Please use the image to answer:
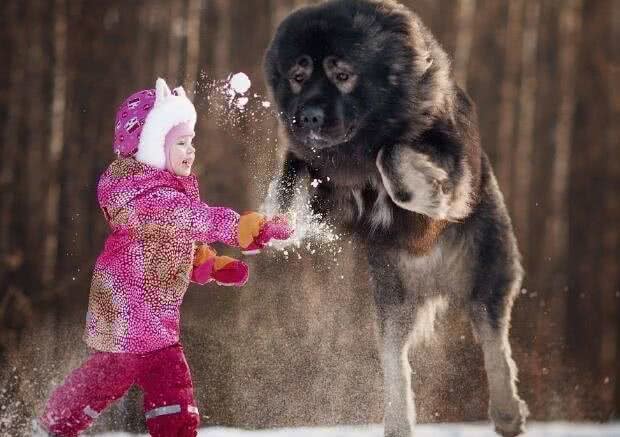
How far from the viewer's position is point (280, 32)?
2.76 metres

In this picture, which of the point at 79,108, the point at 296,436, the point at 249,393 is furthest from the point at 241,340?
the point at 79,108

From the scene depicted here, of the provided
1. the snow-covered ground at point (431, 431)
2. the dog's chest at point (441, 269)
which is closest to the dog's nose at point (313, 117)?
the dog's chest at point (441, 269)

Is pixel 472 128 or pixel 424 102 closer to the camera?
pixel 424 102

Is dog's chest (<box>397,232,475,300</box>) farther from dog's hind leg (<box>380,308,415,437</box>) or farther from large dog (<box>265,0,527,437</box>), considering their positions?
dog's hind leg (<box>380,308,415,437</box>)

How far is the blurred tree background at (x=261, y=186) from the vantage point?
3256 millimetres

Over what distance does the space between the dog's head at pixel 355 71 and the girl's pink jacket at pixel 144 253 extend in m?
0.50

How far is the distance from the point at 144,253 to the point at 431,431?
1530 millimetres

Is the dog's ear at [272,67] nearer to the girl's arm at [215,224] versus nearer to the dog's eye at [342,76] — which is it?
the dog's eye at [342,76]

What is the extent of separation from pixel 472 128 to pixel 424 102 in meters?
0.28

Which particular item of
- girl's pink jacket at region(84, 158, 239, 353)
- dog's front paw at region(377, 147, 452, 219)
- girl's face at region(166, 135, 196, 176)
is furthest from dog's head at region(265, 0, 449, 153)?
girl's pink jacket at region(84, 158, 239, 353)

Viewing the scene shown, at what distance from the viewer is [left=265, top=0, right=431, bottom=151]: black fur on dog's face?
8.50 ft

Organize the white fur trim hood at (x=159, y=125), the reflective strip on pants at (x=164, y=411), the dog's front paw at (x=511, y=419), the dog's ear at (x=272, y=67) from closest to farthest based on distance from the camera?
the reflective strip on pants at (x=164, y=411)
the white fur trim hood at (x=159, y=125)
the dog's ear at (x=272, y=67)
the dog's front paw at (x=511, y=419)

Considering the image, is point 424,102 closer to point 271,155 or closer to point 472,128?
point 472,128

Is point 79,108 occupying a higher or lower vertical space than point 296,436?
higher
